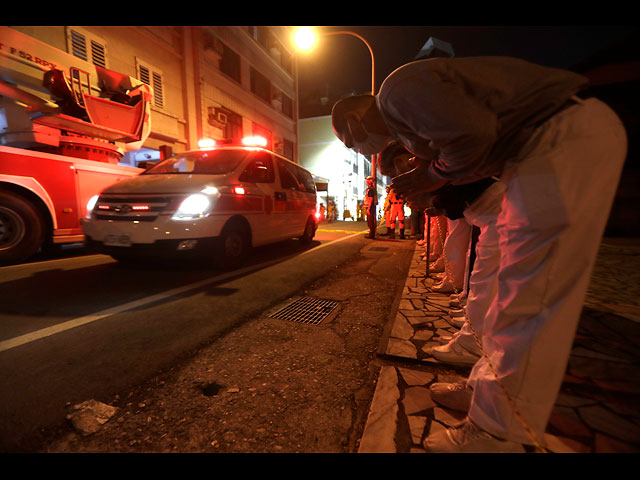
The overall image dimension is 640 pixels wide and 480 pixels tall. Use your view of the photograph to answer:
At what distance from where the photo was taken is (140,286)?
3.39m

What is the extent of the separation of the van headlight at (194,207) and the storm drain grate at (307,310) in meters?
1.86

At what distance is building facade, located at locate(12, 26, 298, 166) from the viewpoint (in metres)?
8.70

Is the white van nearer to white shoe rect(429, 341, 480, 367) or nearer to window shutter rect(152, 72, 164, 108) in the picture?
white shoe rect(429, 341, 480, 367)

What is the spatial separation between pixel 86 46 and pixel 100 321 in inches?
395

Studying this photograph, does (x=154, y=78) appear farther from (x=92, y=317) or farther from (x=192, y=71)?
(x=92, y=317)

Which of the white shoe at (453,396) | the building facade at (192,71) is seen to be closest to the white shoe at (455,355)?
the white shoe at (453,396)

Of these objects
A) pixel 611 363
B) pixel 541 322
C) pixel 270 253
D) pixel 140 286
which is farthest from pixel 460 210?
pixel 270 253

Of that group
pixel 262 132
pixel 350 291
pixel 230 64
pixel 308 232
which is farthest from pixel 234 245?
pixel 262 132

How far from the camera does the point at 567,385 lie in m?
1.64

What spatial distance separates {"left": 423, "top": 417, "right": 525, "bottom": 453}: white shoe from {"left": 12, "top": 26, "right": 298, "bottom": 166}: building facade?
7710 millimetres

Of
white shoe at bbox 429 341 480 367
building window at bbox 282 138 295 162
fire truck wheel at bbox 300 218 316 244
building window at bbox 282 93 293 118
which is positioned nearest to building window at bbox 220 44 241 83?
building window at bbox 282 93 293 118

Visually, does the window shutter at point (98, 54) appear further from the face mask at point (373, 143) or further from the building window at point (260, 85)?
the face mask at point (373, 143)

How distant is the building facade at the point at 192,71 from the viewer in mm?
8703
